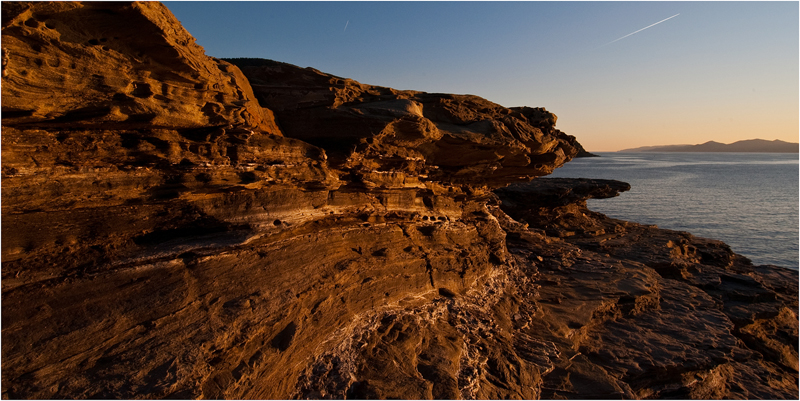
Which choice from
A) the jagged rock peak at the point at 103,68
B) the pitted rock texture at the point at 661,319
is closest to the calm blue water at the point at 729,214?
the pitted rock texture at the point at 661,319

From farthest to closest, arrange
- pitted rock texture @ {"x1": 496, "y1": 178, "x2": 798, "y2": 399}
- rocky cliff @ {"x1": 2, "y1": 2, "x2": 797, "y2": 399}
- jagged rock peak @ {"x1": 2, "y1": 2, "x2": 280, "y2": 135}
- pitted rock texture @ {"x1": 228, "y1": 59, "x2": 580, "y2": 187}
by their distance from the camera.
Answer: pitted rock texture @ {"x1": 496, "y1": 178, "x2": 798, "y2": 399} < pitted rock texture @ {"x1": 228, "y1": 59, "x2": 580, "y2": 187} < rocky cliff @ {"x1": 2, "y1": 2, "x2": 797, "y2": 399} < jagged rock peak @ {"x1": 2, "y1": 2, "x2": 280, "y2": 135}

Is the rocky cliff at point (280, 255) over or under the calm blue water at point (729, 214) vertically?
over

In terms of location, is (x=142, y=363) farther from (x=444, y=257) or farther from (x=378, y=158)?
(x=444, y=257)

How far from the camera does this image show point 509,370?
9570 millimetres

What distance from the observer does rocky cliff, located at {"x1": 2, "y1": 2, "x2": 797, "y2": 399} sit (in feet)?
19.7

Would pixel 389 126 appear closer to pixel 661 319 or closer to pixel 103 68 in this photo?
pixel 103 68

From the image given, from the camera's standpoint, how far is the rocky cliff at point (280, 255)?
600 cm

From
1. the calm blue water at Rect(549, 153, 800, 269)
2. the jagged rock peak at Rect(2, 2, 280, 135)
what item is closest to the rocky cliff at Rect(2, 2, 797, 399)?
the jagged rock peak at Rect(2, 2, 280, 135)

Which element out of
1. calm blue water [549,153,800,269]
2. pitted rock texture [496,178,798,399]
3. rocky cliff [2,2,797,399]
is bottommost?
calm blue water [549,153,800,269]

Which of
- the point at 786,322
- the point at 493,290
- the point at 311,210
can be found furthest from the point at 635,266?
the point at 311,210

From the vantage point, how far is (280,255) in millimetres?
8680

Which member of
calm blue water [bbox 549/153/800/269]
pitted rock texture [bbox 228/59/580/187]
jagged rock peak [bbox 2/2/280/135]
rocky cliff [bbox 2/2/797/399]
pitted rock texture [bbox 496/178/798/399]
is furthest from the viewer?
calm blue water [bbox 549/153/800/269]

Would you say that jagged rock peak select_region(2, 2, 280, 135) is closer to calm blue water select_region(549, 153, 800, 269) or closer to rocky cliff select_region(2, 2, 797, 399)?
rocky cliff select_region(2, 2, 797, 399)

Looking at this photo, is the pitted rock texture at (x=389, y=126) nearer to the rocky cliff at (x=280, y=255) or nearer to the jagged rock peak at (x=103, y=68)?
the rocky cliff at (x=280, y=255)
